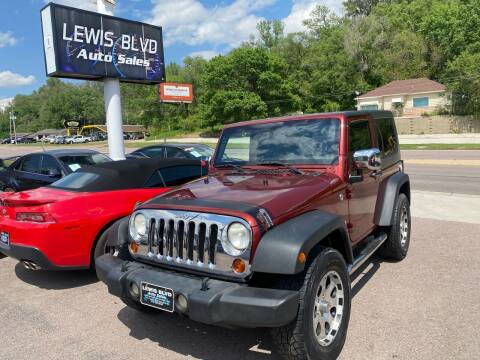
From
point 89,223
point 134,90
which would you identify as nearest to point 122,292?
point 89,223

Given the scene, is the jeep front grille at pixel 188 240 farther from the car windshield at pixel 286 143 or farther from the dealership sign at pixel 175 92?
the dealership sign at pixel 175 92

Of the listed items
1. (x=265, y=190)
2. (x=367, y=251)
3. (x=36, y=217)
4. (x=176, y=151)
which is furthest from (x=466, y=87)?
(x=36, y=217)

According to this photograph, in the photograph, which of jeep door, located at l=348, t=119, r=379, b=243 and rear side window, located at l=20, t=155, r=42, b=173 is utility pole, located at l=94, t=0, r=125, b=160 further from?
jeep door, located at l=348, t=119, r=379, b=243

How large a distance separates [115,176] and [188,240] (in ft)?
8.82

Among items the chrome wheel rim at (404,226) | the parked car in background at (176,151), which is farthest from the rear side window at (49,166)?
the chrome wheel rim at (404,226)

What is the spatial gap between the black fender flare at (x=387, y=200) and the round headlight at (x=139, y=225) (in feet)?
9.02

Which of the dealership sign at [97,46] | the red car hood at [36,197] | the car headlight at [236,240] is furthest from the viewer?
the dealership sign at [97,46]

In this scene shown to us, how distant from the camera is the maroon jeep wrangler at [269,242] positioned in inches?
107

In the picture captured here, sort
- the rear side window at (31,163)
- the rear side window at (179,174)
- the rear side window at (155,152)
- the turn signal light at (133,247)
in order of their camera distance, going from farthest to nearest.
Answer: the rear side window at (155,152) < the rear side window at (31,163) < the rear side window at (179,174) < the turn signal light at (133,247)

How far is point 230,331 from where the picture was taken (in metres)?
3.65

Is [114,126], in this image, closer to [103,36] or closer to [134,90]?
[103,36]

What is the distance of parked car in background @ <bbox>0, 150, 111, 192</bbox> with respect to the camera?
8555 mm

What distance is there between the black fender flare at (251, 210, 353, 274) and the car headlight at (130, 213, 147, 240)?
1090 millimetres

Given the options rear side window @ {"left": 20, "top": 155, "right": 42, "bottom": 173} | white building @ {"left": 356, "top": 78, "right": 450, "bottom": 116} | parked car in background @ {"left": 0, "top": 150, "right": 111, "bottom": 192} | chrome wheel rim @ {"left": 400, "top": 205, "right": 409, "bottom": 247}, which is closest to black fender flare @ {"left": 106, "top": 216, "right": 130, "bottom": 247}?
chrome wheel rim @ {"left": 400, "top": 205, "right": 409, "bottom": 247}
